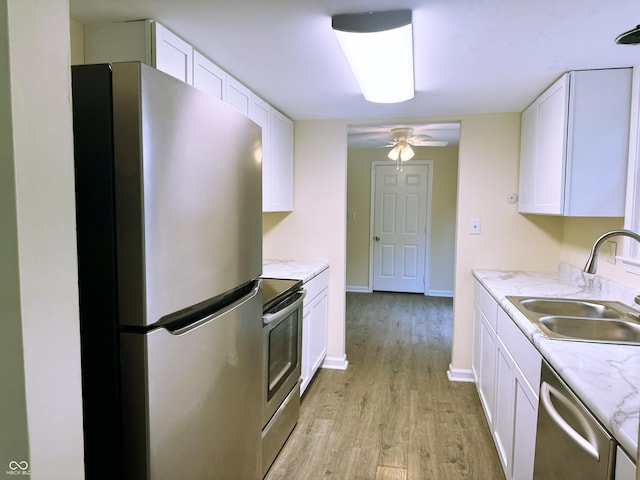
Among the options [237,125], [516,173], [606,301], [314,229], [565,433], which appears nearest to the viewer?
[565,433]

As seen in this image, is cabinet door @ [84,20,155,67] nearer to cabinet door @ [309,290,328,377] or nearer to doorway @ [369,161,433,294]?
cabinet door @ [309,290,328,377]

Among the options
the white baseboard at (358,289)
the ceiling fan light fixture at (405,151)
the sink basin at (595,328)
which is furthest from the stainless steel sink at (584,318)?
the white baseboard at (358,289)

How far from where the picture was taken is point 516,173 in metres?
2.97

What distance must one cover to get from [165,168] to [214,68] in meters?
1.27

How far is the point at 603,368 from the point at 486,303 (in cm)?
135

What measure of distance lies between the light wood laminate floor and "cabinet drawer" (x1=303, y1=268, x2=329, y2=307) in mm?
719

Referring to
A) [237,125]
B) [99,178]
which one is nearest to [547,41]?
[237,125]

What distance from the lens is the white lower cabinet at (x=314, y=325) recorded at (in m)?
2.65

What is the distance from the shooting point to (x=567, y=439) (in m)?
1.12

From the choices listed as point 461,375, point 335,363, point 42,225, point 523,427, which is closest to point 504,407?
point 523,427

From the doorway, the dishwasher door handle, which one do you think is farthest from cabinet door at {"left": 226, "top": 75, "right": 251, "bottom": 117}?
the doorway

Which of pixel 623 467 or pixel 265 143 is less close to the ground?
pixel 265 143

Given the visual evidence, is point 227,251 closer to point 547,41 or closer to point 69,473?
point 69,473

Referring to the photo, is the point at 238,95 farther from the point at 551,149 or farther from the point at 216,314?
the point at 551,149
